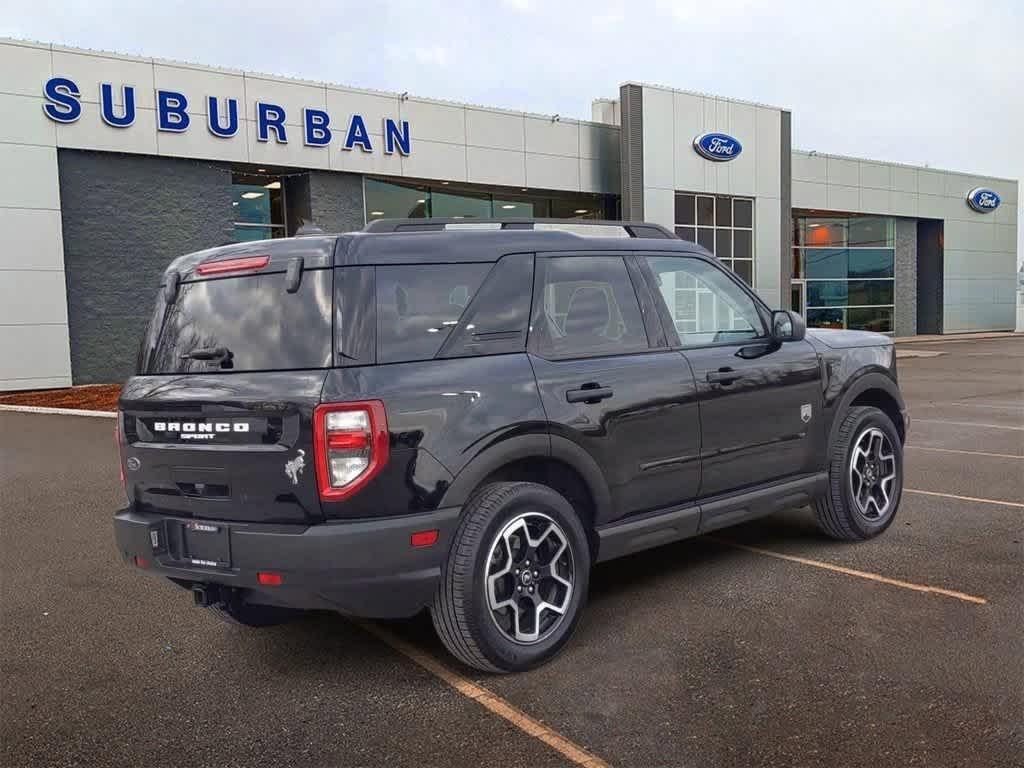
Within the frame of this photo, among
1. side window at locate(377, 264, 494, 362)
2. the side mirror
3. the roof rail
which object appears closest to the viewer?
side window at locate(377, 264, 494, 362)

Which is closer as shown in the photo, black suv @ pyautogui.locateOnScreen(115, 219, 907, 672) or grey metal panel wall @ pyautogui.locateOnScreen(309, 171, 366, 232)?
black suv @ pyautogui.locateOnScreen(115, 219, 907, 672)

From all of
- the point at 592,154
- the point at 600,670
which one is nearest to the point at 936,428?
the point at 600,670

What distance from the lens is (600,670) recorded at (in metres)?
3.90

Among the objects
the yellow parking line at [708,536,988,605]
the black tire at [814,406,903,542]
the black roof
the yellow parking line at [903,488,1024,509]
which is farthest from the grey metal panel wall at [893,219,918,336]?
the black roof

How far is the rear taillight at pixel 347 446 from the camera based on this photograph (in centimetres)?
349

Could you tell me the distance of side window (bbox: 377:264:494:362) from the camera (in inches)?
148

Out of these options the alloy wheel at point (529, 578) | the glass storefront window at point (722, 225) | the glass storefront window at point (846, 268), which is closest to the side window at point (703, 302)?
the alloy wheel at point (529, 578)

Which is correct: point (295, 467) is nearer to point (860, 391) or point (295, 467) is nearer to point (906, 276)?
point (860, 391)

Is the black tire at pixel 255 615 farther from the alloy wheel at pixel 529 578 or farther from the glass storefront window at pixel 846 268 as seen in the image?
the glass storefront window at pixel 846 268

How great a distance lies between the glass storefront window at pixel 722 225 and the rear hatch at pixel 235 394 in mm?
25230

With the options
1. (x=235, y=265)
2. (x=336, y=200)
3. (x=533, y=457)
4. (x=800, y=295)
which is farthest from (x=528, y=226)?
(x=800, y=295)

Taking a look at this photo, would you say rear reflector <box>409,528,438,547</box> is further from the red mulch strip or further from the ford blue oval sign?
the ford blue oval sign

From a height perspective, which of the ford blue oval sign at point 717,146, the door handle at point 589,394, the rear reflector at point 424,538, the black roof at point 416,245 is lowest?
the rear reflector at point 424,538

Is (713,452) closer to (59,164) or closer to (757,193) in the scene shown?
(59,164)
